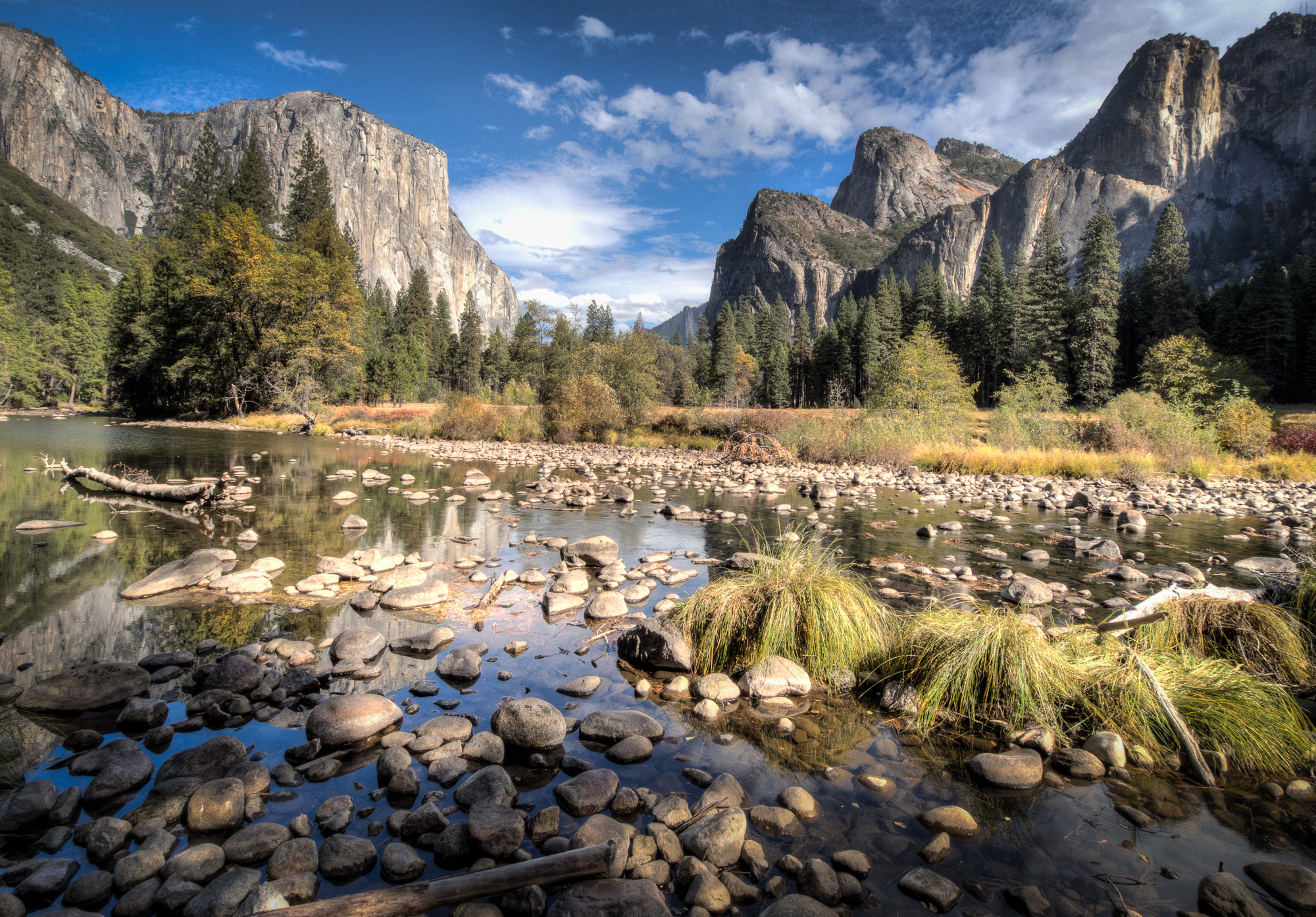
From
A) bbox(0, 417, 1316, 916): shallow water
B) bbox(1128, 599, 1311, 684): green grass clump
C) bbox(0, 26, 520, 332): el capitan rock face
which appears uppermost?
bbox(0, 26, 520, 332): el capitan rock face

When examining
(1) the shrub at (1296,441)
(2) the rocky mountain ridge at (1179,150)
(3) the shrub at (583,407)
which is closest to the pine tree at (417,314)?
(3) the shrub at (583,407)

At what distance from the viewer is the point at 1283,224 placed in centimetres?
12000

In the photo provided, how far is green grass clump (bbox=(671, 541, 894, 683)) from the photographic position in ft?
16.8

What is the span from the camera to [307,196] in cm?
5341

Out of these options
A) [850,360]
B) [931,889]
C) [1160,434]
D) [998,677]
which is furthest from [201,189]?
[850,360]

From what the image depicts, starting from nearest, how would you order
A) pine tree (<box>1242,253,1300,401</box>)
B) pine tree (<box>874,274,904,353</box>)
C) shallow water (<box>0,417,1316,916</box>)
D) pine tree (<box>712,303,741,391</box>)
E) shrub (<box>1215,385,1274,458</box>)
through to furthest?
shallow water (<box>0,417,1316,916</box>) → shrub (<box>1215,385,1274,458</box>) → pine tree (<box>1242,253,1300,401</box>) → pine tree (<box>874,274,904,353</box>) → pine tree (<box>712,303,741,391</box>)

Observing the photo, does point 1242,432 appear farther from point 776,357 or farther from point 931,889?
point 776,357

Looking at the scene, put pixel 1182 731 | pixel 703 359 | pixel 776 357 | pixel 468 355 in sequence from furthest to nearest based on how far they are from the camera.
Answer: pixel 703 359, pixel 468 355, pixel 776 357, pixel 1182 731

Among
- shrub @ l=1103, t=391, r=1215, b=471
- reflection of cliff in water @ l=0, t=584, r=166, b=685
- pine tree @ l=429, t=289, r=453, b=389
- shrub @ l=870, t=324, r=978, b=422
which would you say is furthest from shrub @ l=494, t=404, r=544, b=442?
pine tree @ l=429, t=289, r=453, b=389

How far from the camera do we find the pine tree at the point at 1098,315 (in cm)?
5038

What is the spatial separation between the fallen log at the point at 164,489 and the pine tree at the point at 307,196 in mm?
45817

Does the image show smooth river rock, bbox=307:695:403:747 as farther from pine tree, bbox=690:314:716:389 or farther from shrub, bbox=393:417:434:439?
pine tree, bbox=690:314:716:389

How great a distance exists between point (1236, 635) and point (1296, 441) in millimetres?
31691

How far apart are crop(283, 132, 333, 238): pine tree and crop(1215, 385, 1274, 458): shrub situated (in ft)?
210
